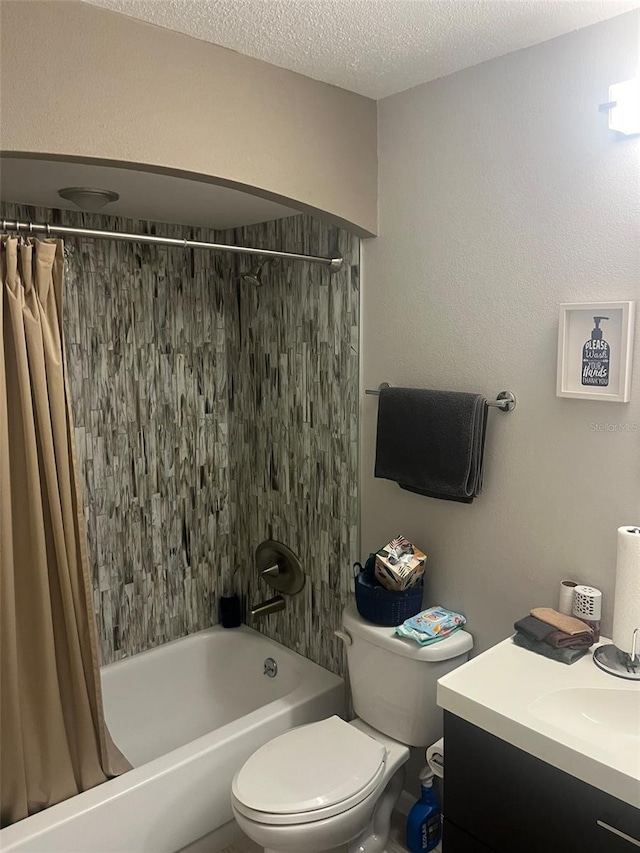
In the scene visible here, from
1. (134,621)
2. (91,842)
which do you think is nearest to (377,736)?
(91,842)

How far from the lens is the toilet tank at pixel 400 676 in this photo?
201 centimetres

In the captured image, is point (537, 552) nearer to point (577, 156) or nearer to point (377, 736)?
point (377, 736)

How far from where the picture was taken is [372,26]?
1674mm

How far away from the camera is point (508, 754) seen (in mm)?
1484

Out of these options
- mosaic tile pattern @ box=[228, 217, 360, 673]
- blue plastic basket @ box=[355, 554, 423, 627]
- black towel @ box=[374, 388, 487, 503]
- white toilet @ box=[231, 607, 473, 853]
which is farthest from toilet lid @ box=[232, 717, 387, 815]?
black towel @ box=[374, 388, 487, 503]

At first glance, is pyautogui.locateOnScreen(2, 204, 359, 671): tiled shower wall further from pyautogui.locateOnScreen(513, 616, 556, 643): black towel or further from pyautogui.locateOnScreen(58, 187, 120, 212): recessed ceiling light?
pyautogui.locateOnScreen(513, 616, 556, 643): black towel

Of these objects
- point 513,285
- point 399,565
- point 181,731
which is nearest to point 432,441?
point 399,565

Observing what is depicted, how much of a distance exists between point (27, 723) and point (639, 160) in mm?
2264

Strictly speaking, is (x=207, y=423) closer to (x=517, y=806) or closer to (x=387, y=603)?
(x=387, y=603)

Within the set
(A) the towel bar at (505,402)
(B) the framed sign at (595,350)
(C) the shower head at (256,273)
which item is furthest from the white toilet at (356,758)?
(C) the shower head at (256,273)

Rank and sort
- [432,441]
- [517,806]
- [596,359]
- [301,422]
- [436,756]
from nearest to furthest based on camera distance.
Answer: [517,806] → [596,359] → [436,756] → [432,441] → [301,422]

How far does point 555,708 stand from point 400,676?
0.59m

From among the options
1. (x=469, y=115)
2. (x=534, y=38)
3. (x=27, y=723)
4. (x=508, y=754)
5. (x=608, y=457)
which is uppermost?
(x=534, y=38)

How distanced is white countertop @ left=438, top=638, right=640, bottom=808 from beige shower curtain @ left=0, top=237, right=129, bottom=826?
1.13 meters
